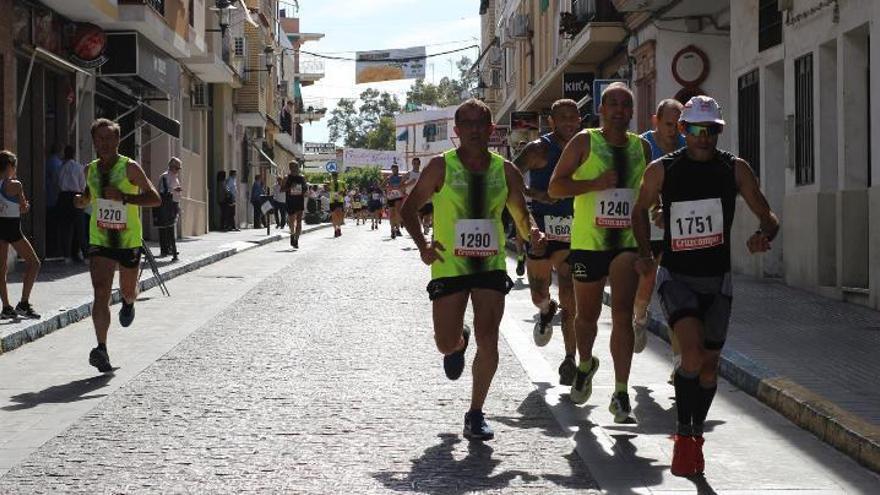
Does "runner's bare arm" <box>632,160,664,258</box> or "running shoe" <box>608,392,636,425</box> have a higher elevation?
"runner's bare arm" <box>632,160,664,258</box>

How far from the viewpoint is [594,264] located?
8477 mm

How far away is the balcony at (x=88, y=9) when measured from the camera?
23844 mm

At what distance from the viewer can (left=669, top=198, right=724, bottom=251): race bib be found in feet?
22.4

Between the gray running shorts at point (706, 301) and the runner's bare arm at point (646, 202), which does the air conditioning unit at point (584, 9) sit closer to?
the runner's bare arm at point (646, 202)

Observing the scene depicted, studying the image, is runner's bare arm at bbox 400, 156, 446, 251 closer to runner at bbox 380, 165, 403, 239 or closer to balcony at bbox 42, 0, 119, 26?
balcony at bbox 42, 0, 119, 26

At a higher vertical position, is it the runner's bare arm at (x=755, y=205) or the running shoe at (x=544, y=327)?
the runner's bare arm at (x=755, y=205)

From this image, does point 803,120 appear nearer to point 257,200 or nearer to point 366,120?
point 257,200

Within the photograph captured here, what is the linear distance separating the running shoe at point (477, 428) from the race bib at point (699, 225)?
4.72 ft

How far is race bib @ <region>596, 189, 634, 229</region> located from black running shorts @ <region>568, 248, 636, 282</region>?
16cm

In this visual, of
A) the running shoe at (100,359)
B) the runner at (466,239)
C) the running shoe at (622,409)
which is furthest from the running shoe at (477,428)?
the running shoe at (100,359)

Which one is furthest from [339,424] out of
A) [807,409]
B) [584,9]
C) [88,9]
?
[584,9]

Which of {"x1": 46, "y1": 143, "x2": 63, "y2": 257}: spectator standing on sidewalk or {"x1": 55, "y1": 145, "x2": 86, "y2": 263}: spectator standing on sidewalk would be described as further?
{"x1": 46, "y1": 143, "x2": 63, "y2": 257}: spectator standing on sidewalk

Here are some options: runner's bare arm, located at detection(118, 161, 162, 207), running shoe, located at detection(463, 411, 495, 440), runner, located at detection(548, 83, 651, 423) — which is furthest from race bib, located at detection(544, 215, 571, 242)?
running shoe, located at detection(463, 411, 495, 440)

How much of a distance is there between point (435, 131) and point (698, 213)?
5127 inches
